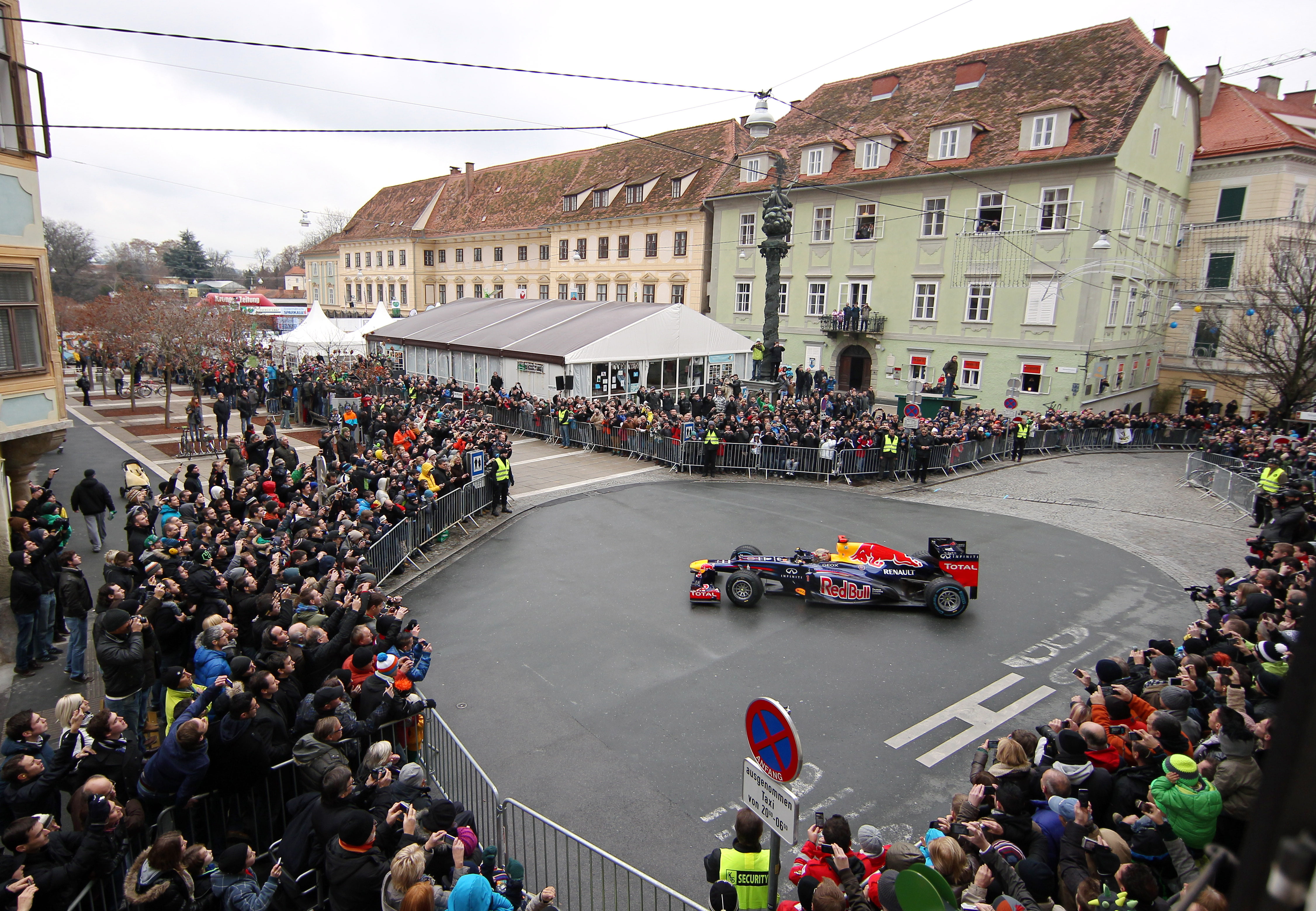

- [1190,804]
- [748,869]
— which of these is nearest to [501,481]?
[748,869]

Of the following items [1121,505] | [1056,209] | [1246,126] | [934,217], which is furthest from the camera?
[1246,126]

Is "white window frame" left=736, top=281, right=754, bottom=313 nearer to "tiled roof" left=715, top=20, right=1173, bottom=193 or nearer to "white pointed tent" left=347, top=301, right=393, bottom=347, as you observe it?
"tiled roof" left=715, top=20, right=1173, bottom=193

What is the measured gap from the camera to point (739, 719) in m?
8.21

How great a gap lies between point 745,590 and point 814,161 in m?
30.3

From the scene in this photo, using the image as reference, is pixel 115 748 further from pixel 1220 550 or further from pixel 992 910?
pixel 1220 550

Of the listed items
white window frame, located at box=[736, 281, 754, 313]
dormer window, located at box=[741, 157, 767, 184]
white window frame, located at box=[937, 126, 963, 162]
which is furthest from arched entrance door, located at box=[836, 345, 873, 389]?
dormer window, located at box=[741, 157, 767, 184]

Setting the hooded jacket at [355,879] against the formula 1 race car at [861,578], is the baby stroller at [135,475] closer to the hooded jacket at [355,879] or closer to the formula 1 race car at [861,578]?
the formula 1 race car at [861,578]

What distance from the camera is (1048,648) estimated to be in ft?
33.4

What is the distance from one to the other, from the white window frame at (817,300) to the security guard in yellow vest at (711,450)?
60.2ft

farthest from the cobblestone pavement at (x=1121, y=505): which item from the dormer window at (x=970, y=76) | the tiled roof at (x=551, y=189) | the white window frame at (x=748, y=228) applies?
the tiled roof at (x=551, y=189)

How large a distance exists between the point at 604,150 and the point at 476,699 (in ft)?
156

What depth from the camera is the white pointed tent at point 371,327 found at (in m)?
40.3

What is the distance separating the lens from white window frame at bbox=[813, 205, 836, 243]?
3544 cm

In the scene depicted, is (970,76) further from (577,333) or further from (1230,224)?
(577,333)
